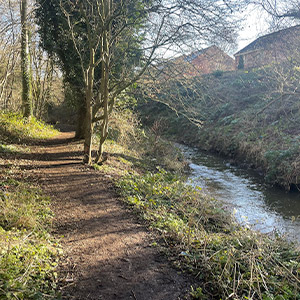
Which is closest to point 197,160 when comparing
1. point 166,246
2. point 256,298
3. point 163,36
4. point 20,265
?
point 163,36

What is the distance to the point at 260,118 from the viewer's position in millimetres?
19344

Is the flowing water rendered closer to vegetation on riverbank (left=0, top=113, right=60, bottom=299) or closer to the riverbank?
the riverbank

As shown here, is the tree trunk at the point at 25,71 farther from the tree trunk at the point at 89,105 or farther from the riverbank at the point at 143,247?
the tree trunk at the point at 89,105

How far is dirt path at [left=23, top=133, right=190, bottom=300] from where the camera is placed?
3.53 m

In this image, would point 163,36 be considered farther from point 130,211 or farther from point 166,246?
point 166,246

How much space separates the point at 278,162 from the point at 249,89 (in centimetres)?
1516

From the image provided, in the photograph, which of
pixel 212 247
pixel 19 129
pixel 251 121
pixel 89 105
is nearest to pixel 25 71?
pixel 19 129

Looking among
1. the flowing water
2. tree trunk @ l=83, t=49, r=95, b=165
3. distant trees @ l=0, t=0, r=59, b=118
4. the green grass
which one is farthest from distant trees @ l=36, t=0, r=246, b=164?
the flowing water

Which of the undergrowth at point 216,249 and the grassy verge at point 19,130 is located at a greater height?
the grassy verge at point 19,130

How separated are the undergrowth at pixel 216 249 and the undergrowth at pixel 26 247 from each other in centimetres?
198

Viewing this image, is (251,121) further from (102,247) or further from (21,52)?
(102,247)

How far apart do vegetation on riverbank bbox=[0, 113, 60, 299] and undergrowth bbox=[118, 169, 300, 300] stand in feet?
6.52

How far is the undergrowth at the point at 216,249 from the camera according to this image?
369 centimetres

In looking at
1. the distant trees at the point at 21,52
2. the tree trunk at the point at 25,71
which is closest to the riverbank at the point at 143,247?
the tree trunk at the point at 25,71
